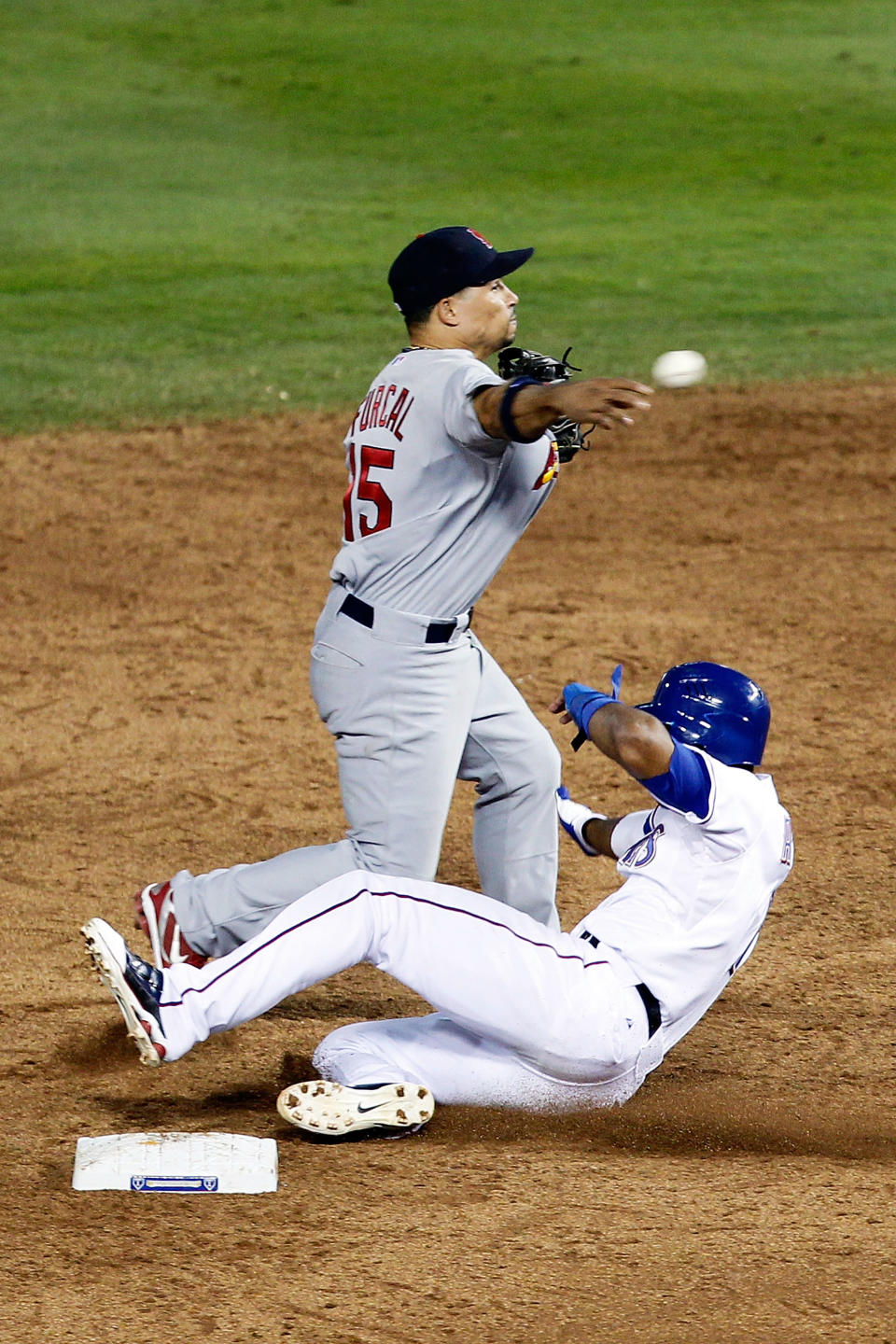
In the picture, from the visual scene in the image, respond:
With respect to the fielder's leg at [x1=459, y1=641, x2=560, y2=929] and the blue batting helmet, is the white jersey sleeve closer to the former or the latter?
the blue batting helmet

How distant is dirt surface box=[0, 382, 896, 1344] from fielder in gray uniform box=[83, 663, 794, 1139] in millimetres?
158

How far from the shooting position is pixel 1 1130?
4129mm

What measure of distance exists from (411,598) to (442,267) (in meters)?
0.89

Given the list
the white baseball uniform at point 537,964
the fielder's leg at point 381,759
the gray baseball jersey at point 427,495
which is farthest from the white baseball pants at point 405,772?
the white baseball uniform at point 537,964

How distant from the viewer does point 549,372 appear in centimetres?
457

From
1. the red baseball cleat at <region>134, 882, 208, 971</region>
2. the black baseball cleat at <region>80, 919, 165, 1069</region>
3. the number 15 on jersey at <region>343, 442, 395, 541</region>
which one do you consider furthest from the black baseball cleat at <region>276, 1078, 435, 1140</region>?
the number 15 on jersey at <region>343, 442, 395, 541</region>

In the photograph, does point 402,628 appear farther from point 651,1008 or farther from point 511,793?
point 651,1008

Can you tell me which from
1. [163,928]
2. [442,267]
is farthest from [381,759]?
[442,267]

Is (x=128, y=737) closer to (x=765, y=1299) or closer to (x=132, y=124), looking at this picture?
(x=765, y=1299)

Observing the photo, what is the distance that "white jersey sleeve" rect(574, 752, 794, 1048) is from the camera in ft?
13.3

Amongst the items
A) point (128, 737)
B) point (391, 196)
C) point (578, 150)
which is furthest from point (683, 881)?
point (578, 150)

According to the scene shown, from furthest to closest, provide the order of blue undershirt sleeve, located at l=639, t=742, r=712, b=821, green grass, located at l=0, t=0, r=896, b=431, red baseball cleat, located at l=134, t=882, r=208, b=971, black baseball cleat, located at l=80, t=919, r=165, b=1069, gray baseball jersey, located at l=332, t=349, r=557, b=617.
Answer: green grass, located at l=0, t=0, r=896, b=431 → red baseball cleat, located at l=134, t=882, r=208, b=971 → gray baseball jersey, located at l=332, t=349, r=557, b=617 → blue undershirt sleeve, located at l=639, t=742, r=712, b=821 → black baseball cleat, located at l=80, t=919, r=165, b=1069

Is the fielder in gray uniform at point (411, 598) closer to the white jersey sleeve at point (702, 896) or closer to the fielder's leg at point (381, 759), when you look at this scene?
the fielder's leg at point (381, 759)

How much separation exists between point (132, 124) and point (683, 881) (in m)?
19.3
